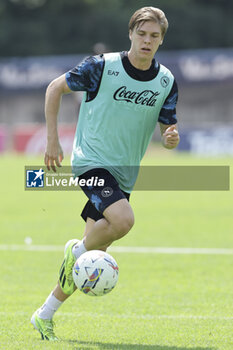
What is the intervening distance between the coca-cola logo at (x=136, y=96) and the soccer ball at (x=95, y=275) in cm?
131

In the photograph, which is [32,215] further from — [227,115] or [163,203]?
[227,115]

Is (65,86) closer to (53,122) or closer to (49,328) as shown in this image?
(53,122)

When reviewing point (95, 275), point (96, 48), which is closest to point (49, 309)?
point (95, 275)

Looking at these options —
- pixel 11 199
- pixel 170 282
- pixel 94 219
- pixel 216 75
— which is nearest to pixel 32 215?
pixel 11 199

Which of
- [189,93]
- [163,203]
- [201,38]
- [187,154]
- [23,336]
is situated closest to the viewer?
[23,336]

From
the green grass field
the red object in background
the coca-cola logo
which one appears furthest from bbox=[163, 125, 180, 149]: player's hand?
the red object in background

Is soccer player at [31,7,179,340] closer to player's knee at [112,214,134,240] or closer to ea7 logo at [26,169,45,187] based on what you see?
player's knee at [112,214,134,240]

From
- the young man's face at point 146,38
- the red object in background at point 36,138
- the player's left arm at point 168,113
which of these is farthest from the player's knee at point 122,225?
the red object in background at point 36,138

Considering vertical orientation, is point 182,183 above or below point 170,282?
below

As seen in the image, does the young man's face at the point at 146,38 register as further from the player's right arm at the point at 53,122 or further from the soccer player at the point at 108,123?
the player's right arm at the point at 53,122

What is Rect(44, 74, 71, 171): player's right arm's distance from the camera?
588 cm

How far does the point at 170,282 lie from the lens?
8.24m

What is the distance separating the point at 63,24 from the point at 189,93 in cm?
1937

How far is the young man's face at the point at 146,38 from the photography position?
19.5 feet
